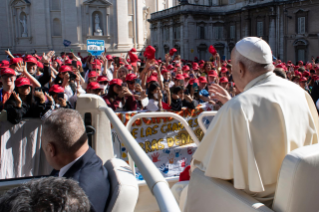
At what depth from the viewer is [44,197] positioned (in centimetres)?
124

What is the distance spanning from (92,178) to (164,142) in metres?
3.49

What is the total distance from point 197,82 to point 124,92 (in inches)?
100

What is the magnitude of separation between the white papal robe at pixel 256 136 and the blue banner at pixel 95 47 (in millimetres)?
8207

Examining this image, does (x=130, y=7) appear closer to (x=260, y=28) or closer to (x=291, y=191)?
(x=260, y=28)

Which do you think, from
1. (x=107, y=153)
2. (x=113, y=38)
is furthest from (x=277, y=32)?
(x=107, y=153)

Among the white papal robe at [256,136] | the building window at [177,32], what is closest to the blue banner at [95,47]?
the white papal robe at [256,136]

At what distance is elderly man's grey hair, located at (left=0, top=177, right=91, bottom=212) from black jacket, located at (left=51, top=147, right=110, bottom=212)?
522 millimetres

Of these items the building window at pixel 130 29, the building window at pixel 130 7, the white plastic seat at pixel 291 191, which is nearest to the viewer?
the white plastic seat at pixel 291 191

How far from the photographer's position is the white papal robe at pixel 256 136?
2.14m

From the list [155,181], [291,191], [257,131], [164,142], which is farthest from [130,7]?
[155,181]

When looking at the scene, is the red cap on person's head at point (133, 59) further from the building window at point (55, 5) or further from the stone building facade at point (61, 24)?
the building window at point (55, 5)

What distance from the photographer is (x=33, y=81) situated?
5578 mm

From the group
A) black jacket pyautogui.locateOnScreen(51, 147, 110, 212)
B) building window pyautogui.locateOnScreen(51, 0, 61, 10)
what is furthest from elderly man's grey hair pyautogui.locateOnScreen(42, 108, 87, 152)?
building window pyautogui.locateOnScreen(51, 0, 61, 10)

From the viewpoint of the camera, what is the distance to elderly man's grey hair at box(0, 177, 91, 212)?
121cm
